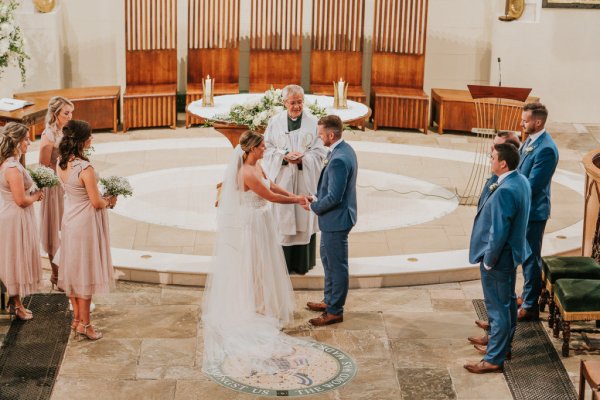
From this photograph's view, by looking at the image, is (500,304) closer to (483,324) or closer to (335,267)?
(483,324)

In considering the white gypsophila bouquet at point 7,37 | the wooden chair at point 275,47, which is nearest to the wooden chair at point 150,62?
the wooden chair at point 275,47

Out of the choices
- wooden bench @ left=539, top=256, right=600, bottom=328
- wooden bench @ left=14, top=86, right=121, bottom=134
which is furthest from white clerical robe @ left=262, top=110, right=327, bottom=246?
wooden bench @ left=14, top=86, right=121, bottom=134

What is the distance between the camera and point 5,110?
9.77 m

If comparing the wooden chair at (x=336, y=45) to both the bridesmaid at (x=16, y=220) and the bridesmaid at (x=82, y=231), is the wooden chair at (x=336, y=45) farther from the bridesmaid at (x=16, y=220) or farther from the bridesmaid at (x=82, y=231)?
the bridesmaid at (x=82, y=231)

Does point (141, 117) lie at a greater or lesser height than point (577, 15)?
lesser

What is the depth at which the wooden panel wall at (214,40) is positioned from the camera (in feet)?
42.4

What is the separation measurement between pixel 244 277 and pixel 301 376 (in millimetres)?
921

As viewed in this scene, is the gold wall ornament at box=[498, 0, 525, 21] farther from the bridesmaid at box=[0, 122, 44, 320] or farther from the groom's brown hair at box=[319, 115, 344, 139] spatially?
the bridesmaid at box=[0, 122, 44, 320]

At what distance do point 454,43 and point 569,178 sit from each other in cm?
344

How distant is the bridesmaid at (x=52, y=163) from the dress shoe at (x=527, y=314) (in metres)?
3.42

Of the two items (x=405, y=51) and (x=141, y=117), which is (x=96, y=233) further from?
(x=405, y=51)

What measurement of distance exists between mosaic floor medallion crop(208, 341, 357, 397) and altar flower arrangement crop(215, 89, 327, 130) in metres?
2.53

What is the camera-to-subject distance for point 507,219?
562 centimetres

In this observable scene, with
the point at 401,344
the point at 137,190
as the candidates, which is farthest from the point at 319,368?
the point at 137,190
